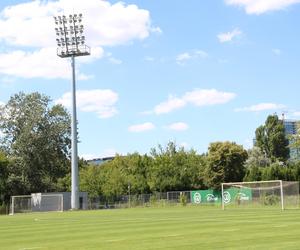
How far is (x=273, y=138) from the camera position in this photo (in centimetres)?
12119

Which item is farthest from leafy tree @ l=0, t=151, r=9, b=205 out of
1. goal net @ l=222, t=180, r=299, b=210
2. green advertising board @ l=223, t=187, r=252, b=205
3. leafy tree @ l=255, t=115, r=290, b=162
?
leafy tree @ l=255, t=115, r=290, b=162

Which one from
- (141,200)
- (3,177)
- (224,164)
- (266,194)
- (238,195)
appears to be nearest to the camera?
(266,194)

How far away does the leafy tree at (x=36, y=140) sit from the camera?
339 feet

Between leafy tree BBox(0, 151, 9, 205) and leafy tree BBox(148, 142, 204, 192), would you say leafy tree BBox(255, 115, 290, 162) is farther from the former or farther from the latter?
leafy tree BBox(0, 151, 9, 205)

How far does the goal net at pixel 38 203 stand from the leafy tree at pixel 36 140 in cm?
1809

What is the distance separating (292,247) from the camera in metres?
14.7

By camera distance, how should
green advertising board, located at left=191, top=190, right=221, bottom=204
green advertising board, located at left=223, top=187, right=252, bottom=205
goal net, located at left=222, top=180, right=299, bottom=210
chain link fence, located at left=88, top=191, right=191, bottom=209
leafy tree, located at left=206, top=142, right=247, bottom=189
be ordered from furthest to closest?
leafy tree, located at left=206, top=142, right=247, bottom=189
chain link fence, located at left=88, top=191, right=191, bottom=209
green advertising board, located at left=191, top=190, right=221, bottom=204
green advertising board, located at left=223, top=187, right=252, bottom=205
goal net, located at left=222, top=180, right=299, bottom=210

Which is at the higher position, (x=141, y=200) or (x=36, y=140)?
(x=36, y=140)

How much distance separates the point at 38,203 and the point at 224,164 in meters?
28.8

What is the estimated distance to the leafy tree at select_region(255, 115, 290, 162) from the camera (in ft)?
398

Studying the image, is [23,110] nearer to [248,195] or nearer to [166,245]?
[248,195]

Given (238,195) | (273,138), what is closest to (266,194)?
(238,195)

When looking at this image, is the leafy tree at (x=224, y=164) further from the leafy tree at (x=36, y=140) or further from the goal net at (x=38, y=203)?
the leafy tree at (x=36, y=140)

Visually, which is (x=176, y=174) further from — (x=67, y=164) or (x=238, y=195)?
(x=238, y=195)
